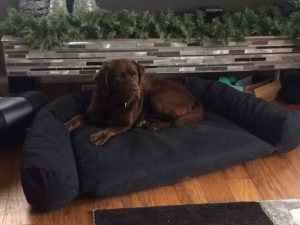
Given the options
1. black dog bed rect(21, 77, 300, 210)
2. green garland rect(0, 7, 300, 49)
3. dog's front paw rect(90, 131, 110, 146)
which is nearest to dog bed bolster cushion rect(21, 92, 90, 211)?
black dog bed rect(21, 77, 300, 210)

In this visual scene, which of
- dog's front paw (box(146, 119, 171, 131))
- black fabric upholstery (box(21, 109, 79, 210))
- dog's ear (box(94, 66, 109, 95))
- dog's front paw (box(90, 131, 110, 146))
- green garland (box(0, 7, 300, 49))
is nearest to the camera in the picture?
black fabric upholstery (box(21, 109, 79, 210))

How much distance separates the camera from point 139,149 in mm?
2195

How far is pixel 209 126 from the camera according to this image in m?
2.48

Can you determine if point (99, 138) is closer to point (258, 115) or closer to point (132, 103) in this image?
point (132, 103)

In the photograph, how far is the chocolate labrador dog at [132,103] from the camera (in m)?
2.34

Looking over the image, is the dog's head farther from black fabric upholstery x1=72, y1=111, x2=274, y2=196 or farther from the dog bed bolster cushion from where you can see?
the dog bed bolster cushion

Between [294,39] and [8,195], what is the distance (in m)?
1.90

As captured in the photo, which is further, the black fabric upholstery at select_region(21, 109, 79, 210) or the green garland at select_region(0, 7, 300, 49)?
the green garland at select_region(0, 7, 300, 49)

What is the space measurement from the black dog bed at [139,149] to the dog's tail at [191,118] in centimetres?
6

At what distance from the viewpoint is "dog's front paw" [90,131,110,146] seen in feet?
7.36

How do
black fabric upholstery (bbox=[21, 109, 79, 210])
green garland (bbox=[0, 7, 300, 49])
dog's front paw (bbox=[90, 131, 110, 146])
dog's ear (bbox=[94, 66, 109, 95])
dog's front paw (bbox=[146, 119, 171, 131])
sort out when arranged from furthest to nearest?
green garland (bbox=[0, 7, 300, 49]), dog's front paw (bbox=[146, 119, 171, 131]), dog's ear (bbox=[94, 66, 109, 95]), dog's front paw (bbox=[90, 131, 110, 146]), black fabric upholstery (bbox=[21, 109, 79, 210])

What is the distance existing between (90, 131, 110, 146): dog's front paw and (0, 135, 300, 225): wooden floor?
0.95ft

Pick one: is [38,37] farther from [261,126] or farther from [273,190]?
[273,190]

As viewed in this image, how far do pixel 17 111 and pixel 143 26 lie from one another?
0.90 metres
